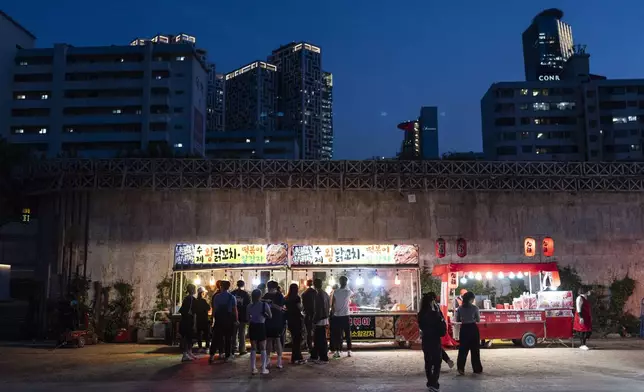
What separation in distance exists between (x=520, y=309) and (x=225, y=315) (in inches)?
306

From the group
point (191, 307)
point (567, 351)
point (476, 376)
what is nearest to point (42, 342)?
point (191, 307)

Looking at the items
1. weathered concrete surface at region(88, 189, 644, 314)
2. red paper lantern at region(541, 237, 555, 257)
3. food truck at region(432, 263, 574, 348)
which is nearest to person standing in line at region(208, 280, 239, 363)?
food truck at region(432, 263, 574, 348)

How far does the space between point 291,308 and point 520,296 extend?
23.8 ft

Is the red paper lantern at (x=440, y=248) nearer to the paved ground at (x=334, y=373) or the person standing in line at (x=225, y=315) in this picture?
the paved ground at (x=334, y=373)

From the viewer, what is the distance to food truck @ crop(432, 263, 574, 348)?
14750 mm

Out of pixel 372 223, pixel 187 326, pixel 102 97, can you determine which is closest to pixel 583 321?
pixel 372 223

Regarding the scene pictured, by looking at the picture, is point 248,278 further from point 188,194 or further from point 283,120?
point 283,120

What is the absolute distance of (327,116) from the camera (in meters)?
166

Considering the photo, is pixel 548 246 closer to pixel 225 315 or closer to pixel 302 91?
pixel 225 315

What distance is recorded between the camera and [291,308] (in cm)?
1214

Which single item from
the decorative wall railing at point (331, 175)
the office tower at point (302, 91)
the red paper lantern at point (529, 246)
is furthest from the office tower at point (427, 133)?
the office tower at point (302, 91)

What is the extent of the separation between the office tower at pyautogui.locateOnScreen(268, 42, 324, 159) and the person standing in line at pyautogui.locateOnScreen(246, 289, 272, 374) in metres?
132

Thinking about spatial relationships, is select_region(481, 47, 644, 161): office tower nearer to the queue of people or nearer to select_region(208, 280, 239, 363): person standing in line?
the queue of people

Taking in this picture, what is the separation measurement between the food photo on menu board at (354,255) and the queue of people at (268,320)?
2.01 meters
